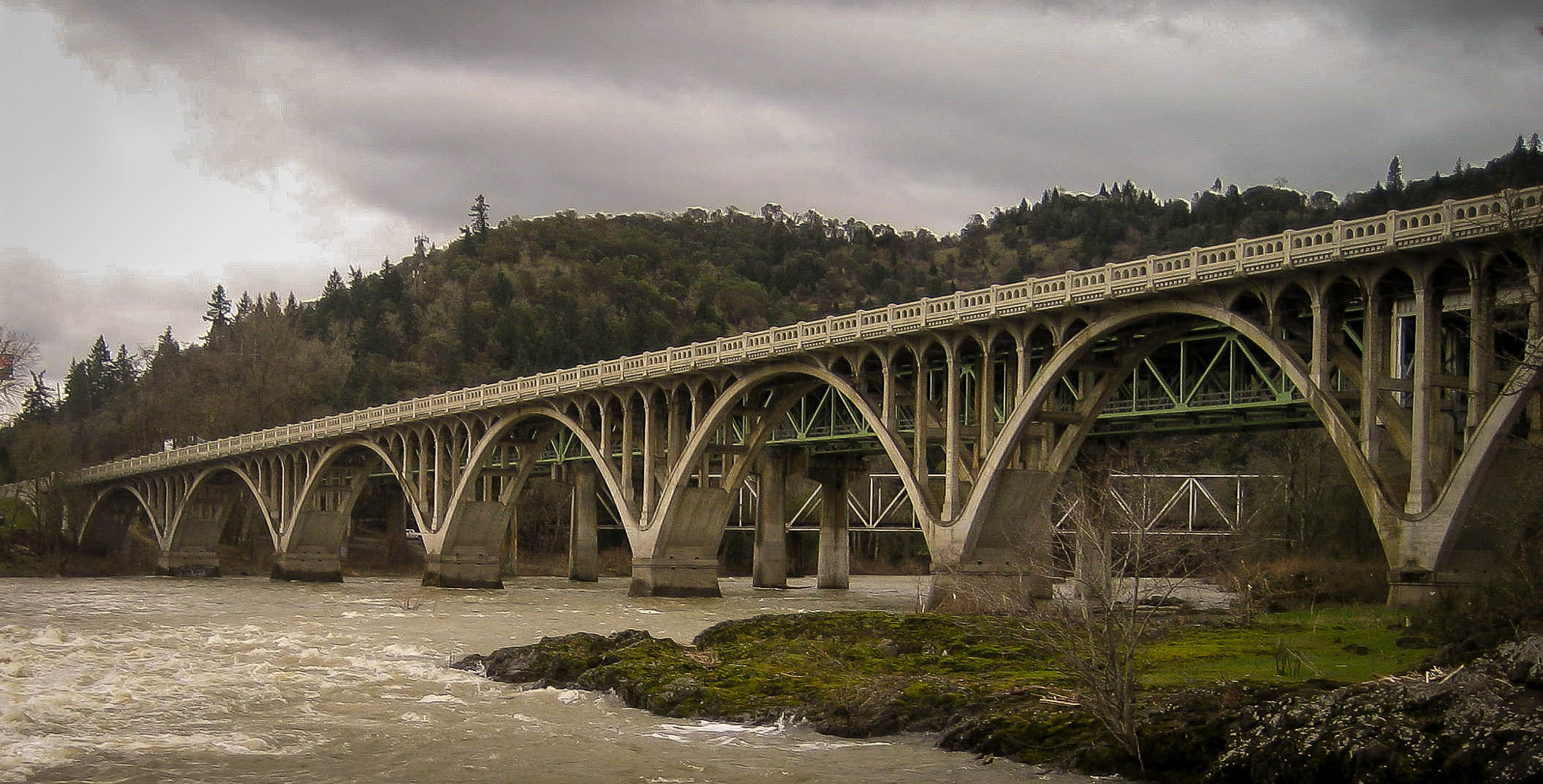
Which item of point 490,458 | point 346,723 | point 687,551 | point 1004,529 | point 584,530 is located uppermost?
point 490,458

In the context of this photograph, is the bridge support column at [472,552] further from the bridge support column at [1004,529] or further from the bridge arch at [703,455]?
the bridge support column at [1004,529]

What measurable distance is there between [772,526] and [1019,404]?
4222 centimetres

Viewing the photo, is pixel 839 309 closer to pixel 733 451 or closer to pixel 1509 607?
pixel 733 451

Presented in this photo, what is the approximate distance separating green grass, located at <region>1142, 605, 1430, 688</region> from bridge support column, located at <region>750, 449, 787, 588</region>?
51.9m

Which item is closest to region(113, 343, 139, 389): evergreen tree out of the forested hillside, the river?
the forested hillside

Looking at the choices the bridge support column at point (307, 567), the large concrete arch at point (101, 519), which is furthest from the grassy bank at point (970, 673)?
the large concrete arch at point (101, 519)

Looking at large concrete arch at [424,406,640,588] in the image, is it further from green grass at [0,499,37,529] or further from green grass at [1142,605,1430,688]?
green grass at [1142,605,1430,688]

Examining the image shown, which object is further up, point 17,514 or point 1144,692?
point 17,514

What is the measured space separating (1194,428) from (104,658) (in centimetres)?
3907

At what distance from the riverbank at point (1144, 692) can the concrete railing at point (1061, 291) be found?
9.59m

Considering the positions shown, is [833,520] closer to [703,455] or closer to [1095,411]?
[703,455]

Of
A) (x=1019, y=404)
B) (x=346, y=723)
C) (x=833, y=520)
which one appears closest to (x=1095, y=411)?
(x=1019, y=404)

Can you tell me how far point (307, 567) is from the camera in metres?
97.9

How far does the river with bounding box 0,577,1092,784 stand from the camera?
74.4ft
